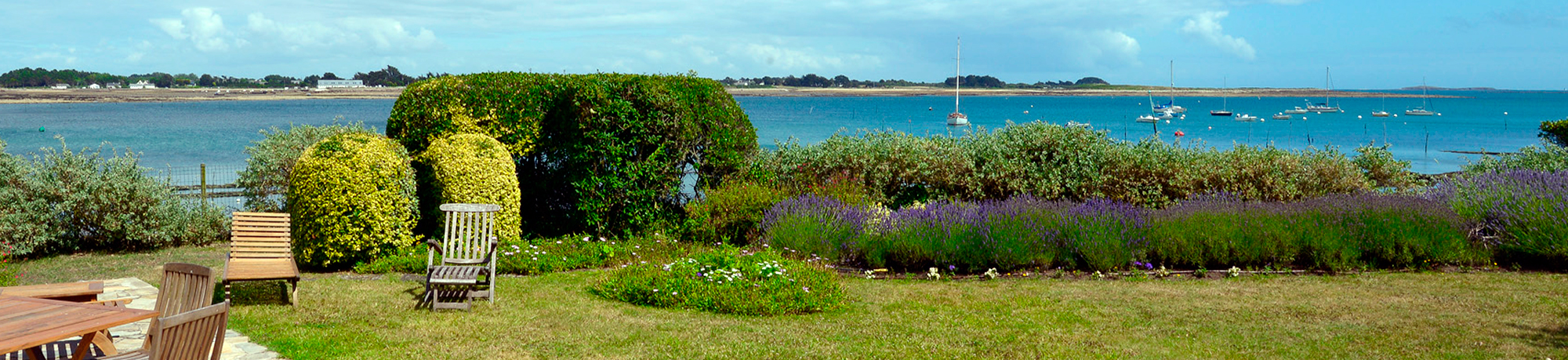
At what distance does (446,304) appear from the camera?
7805mm

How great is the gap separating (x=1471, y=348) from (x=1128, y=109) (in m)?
121

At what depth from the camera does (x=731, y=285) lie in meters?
7.93

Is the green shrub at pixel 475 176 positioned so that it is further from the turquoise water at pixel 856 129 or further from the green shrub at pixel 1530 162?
the turquoise water at pixel 856 129

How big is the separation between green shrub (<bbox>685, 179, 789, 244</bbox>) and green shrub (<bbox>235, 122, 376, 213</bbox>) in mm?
5549

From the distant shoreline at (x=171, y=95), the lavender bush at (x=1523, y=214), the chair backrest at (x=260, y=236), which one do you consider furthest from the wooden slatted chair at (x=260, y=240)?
the distant shoreline at (x=171, y=95)

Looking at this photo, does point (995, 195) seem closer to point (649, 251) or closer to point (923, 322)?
point (649, 251)

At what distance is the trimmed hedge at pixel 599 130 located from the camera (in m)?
11.3

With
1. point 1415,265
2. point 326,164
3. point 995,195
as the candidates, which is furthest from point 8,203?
point 1415,265

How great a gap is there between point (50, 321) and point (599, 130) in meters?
6.71

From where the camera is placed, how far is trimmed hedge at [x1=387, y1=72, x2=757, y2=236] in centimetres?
1130

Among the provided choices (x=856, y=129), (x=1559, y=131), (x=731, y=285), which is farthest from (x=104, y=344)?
(x=1559, y=131)

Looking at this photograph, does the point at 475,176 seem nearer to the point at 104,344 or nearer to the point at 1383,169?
the point at 104,344

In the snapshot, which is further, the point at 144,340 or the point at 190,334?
the point at 144,340

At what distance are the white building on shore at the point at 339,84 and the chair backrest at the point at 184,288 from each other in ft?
539
